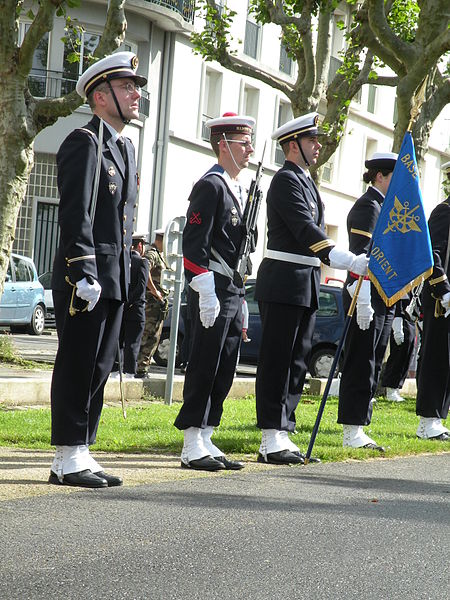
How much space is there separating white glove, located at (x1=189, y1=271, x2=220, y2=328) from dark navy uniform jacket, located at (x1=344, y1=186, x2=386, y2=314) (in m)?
1.74

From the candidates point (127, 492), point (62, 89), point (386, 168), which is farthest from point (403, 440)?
point (62, 89)

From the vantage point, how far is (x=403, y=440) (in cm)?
906

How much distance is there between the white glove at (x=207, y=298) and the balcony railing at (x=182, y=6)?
24.8 meters

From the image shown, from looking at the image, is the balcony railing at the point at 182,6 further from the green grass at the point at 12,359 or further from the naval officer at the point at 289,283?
the naval officer at the point at 289,283

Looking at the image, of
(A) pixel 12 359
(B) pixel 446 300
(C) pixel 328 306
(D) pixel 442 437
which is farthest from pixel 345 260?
(C) pixel 328 306

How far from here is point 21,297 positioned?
23.6m

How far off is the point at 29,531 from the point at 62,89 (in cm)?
2597

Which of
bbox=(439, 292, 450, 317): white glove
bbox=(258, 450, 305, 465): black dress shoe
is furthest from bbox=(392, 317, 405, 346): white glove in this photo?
bbox=(258, 450, 305, 465): black dress shoe

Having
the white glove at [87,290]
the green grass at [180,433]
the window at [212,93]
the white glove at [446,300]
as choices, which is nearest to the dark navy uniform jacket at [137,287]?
the green grass at [180,433]

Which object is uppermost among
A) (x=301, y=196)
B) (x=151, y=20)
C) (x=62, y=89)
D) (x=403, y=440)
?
(x=151, y=20)

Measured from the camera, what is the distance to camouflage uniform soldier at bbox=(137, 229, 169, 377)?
14.5m

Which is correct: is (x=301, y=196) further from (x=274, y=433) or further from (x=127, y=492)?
(x=127, y=492)

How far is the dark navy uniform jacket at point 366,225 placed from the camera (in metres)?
8.32

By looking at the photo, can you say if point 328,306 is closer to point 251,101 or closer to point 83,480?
point 83,480
